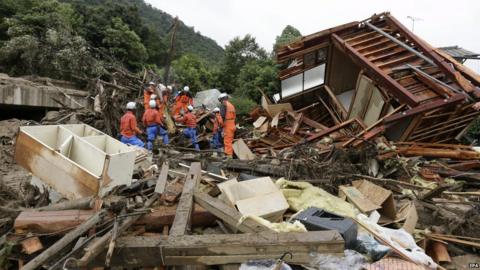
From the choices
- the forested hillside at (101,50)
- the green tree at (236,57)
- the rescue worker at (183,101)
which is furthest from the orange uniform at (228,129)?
the green tree at (236,57)

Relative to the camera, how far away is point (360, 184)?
455cm

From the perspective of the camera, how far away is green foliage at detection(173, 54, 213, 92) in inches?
893

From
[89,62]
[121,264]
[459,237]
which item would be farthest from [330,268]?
[89,62]

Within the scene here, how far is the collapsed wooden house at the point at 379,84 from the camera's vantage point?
728 cm

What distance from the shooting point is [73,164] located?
3529mm

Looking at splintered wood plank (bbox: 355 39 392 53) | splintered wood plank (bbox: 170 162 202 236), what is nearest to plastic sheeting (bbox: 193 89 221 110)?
splintered wood plank (bbox: 355 39 392 53)

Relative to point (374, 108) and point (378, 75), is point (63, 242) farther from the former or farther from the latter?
point (374, 108)

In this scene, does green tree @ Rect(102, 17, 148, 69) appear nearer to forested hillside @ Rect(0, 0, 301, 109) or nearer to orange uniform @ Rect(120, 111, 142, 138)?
forested hillside @ Rect(0, 0, 301, 109)

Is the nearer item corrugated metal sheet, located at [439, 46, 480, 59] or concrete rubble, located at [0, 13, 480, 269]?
concrete rubble, located at [0, 13, 480, 269]

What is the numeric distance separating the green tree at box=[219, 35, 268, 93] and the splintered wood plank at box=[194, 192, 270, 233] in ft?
68.6

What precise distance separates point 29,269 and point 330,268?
79.2 inches

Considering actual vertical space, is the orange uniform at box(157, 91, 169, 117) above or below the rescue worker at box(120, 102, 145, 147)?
above

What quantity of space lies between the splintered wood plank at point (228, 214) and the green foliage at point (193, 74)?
18.7m

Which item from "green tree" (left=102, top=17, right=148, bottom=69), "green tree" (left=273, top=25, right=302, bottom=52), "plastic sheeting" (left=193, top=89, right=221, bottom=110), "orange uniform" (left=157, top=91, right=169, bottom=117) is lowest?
"orange uniform" (left=157, top=91, right=169, bottom=117)
